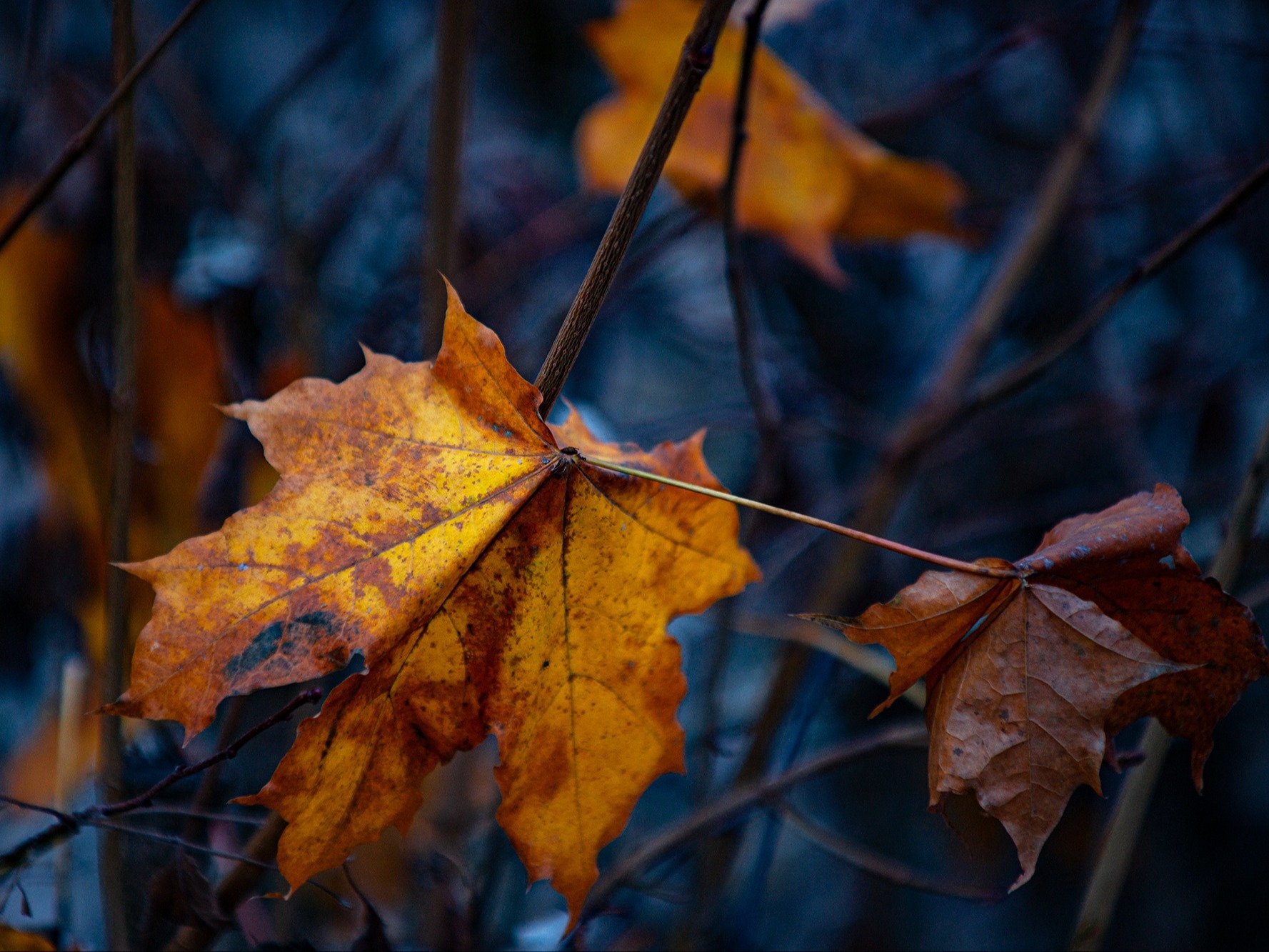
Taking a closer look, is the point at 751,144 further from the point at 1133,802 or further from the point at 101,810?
the point at 101,810

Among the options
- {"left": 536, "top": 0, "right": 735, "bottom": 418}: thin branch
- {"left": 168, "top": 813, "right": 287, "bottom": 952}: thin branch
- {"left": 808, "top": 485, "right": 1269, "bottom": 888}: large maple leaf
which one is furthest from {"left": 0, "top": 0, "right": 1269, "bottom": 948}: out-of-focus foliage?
{"left": 536, "top": 0, "right": 735, "bottom": 418}: thin branch

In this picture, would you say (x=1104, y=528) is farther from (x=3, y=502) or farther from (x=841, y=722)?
(x=3, y=502)

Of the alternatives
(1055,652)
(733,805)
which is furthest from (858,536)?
(733,805)

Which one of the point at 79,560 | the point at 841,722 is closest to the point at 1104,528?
the point at 79,560

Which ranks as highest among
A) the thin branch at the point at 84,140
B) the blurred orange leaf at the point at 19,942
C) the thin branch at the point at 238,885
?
the thin branch at the point at 84,140

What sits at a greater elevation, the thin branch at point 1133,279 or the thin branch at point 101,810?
the thin branch at point 1133,279

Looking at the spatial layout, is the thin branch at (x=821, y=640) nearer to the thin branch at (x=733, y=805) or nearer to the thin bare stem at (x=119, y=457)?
the thin branch at (x=733, y=805)

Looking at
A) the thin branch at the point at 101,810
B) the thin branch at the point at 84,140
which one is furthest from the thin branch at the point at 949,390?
the thin branch at the point at 84,140
